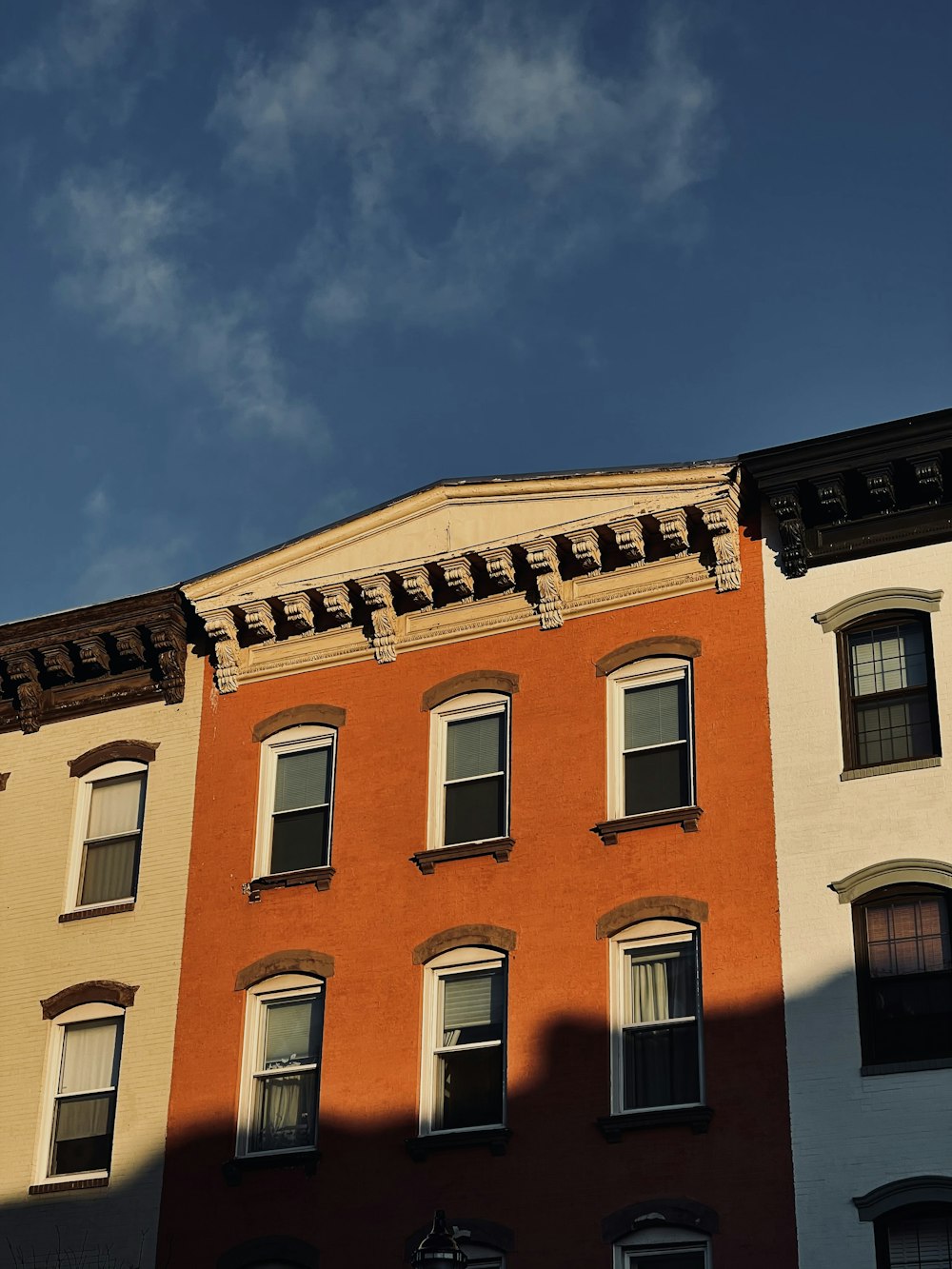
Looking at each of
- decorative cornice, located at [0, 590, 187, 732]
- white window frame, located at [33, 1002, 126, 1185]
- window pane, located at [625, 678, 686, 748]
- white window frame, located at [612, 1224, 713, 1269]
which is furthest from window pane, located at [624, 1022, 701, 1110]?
decorative cornice, located at [0, 590, 187, 732]

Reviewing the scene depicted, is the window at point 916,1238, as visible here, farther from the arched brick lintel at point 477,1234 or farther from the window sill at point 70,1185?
the window sill at point 70,1185

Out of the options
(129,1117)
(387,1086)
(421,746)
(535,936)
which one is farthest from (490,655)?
(129,1117)

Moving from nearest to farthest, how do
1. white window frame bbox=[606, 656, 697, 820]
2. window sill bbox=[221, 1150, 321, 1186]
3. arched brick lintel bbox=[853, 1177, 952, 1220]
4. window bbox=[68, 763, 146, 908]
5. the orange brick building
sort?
arched brick lintel bbox=[853, 1177, 952, 1220], the orange brick building, window sill bbox=[221, 1150, 321, 1186], white window frame bbox=[606, 656, 697, 820], window bbox=[68, 763, 146, 908]

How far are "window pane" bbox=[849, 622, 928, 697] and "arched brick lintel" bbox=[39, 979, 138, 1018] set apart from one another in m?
10.9

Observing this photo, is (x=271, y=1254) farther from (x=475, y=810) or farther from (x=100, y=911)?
(x=475, y=810)

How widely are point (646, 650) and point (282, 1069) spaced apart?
24.4 feet

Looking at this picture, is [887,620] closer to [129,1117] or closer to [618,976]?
[618,976]

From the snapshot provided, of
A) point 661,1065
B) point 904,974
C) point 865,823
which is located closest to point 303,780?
point 661,1065

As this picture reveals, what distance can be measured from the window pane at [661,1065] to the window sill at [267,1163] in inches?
168

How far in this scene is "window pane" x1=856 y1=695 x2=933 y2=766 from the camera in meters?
21.9

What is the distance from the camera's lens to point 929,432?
72.9 feet

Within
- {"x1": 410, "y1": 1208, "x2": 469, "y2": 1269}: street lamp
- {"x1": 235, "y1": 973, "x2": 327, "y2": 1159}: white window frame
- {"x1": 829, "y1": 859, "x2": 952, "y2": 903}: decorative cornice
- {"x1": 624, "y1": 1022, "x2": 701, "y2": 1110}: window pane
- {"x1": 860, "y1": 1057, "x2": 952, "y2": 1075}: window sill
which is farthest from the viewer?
{"x1": 235, "y1": 973, "x2": 327, "y2": 1159}: white window frame

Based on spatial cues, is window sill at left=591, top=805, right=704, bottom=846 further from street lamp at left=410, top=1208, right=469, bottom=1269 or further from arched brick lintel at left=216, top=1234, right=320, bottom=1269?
arched brick lintel at left=216, top=1234, right=320, bottom=1269

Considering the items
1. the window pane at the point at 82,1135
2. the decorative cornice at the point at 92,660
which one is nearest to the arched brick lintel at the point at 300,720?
the decorative cornice at the point at 92,660
